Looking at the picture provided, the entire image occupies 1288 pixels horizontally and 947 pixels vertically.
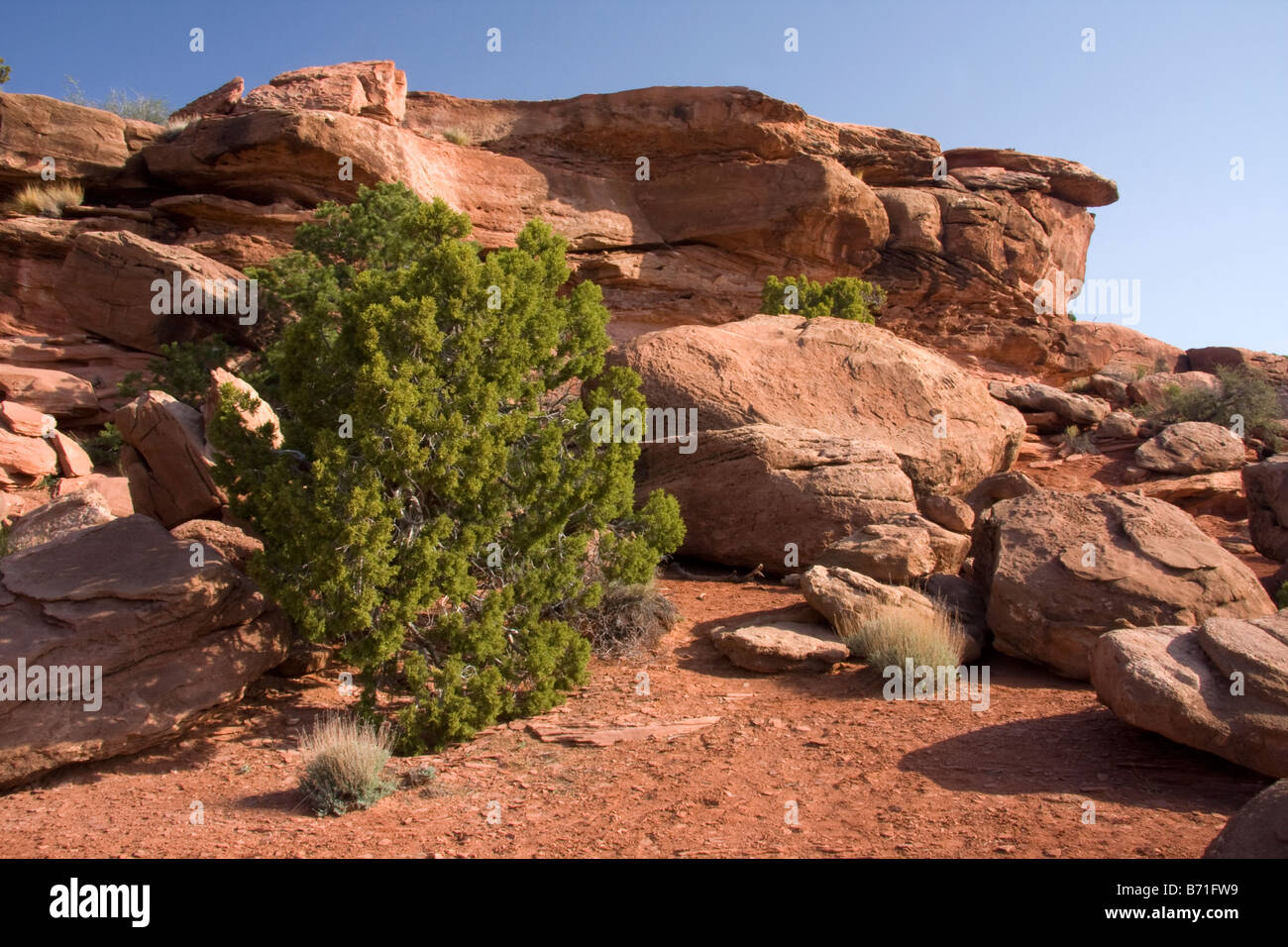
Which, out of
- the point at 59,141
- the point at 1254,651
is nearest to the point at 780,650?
the point at 1254,651

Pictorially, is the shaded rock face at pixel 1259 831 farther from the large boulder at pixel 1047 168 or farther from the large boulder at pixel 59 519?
the large boulder at pixel 1047 168

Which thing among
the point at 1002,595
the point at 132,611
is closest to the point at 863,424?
the point at 1002,595

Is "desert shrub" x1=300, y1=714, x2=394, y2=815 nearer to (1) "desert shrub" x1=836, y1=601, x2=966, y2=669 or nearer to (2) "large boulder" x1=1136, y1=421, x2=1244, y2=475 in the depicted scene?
(1) "desert shrub" x1=836, y1=601, x2=966, y2=669

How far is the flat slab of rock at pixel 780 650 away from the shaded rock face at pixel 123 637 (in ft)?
12.0

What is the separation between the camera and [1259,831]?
3.54 metres

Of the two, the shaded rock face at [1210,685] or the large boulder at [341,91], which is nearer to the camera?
the shaded rock face at [1210,685]

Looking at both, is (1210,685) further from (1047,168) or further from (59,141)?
(1047,168)

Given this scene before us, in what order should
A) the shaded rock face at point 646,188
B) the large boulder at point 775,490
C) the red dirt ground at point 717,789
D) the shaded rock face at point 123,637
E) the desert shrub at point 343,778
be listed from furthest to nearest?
the shaded rock face at point 646,188 < the large boulder at point 775,490 < the shaded rock face at point 123,637 < the desert shrub at point 343,778 < the red dirt ground at point 717,789

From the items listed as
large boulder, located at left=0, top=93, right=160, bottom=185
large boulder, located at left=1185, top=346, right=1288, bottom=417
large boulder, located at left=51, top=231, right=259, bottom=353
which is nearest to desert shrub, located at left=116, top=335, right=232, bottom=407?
large boulder, located at left=51, top=231, right=259, bottom=353

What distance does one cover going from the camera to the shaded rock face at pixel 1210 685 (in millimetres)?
5109

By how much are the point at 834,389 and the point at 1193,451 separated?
8871mm

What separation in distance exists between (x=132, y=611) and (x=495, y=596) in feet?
8.03

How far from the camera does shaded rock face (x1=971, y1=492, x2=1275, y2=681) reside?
7.08m

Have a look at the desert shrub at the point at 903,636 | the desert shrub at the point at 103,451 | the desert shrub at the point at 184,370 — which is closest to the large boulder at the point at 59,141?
the desert shrub at the point at 184,370
